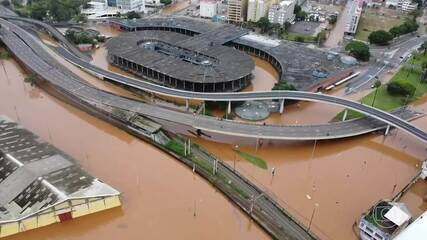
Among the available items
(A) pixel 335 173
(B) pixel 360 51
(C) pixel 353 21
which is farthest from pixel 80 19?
(A) pixel 335 173

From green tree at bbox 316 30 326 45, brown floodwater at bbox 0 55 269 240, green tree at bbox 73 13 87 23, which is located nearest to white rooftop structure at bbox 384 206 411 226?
brown floodwater at bbox 0 55 269 240

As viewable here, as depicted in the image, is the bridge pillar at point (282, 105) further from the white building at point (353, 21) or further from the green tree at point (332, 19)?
the green tree at point (332, 19)

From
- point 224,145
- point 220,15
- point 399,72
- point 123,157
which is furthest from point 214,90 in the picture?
point 220,15

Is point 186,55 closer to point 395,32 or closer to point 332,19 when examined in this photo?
point 332,19

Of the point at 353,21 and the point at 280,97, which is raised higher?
the point at 353,21

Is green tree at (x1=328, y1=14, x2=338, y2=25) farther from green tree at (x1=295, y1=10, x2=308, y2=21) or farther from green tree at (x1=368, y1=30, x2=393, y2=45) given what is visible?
green tree at (x1=368, y1=30, x2=393, y2=45)

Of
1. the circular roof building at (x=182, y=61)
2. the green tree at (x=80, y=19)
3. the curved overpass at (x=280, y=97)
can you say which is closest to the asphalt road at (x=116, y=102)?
the curved overpass at (x=280, y=97)
